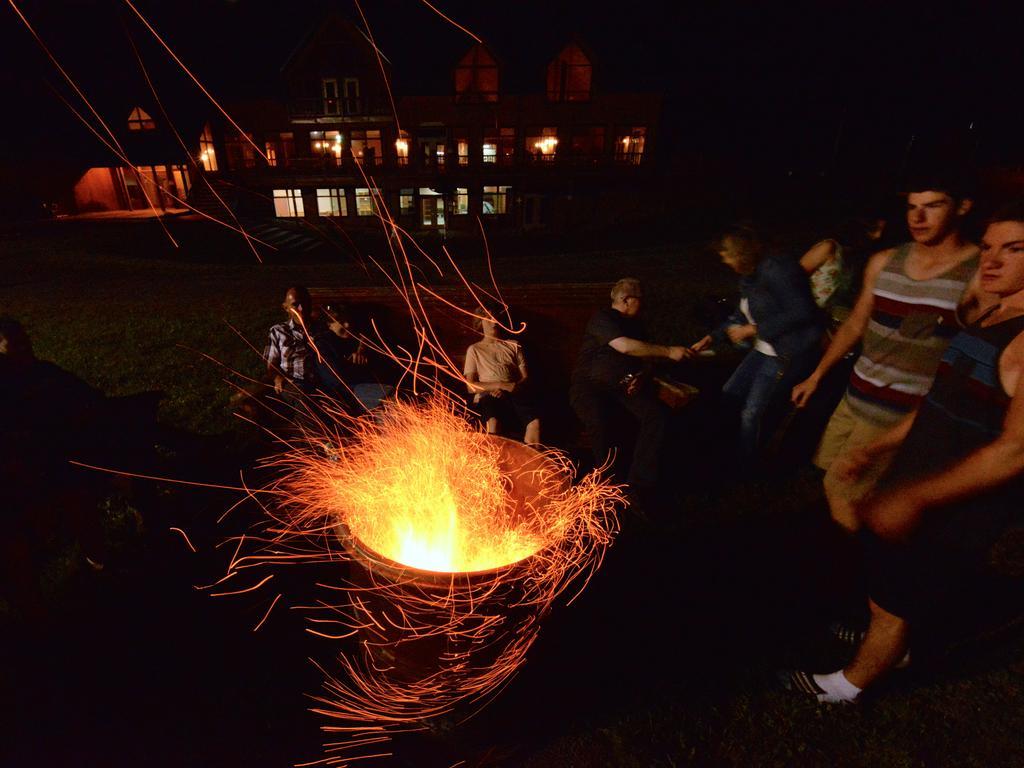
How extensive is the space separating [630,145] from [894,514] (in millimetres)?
26852

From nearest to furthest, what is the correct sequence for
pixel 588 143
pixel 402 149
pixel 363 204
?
pixel 588 143, pixel 402 149, pixel 363 204

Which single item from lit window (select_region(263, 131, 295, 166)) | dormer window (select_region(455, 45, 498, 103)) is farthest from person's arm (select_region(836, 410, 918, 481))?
lit window (select_region(263, 131, 295, 166))

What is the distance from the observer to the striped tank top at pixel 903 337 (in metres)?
2.95

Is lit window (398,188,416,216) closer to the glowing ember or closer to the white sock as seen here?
the glowing ember

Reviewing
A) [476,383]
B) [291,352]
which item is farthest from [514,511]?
[291,352]

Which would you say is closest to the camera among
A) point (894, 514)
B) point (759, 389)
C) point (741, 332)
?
point (894, 514)

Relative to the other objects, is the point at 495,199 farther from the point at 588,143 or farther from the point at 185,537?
the point at 185,537

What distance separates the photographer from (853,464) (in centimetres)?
292

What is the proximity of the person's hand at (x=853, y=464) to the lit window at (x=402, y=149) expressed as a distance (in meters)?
26.5

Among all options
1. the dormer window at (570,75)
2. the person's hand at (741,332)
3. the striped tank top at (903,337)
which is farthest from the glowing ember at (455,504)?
the dormer window at (570,75)

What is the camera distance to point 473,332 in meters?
5.51

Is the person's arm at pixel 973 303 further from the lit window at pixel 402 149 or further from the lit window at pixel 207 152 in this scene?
the lit window at pixel 207 152

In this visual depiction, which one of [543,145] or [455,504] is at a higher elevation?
[543,145]

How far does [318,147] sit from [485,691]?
2907cm
